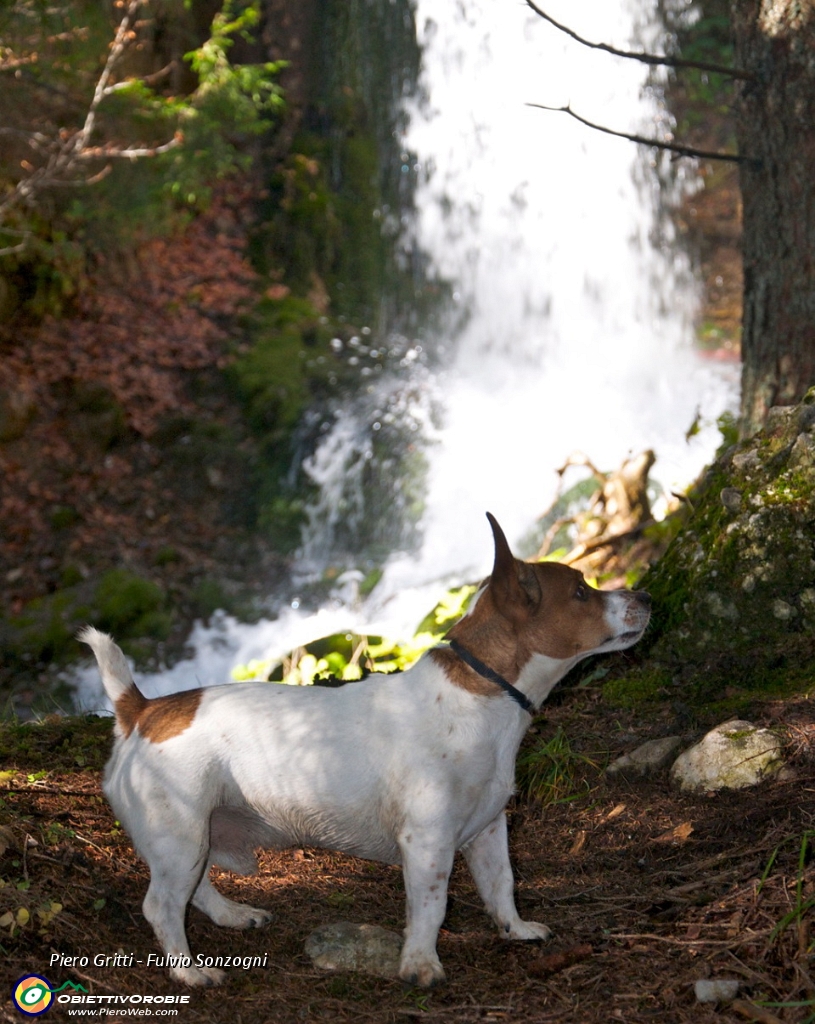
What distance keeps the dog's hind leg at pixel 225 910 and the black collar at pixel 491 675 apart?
126cm

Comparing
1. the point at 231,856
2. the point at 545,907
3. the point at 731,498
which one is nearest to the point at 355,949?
the point at 231,856

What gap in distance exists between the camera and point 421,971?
3.17 meters

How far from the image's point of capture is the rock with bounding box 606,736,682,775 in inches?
166

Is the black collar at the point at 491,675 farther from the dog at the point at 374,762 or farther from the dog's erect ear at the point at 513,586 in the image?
the dog's erect ear at the point at 513,586

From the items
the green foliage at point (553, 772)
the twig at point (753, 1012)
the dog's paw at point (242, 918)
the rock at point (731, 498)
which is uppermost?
the rock at point (731, 498)

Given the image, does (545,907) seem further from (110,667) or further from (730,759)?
(110,667)

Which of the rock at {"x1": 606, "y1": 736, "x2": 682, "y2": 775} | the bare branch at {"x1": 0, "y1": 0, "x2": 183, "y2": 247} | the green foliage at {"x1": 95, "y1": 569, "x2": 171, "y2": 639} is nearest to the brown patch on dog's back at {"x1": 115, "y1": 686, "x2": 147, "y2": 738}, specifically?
the rock at {"x1": 606, "y1": 736, "x2": 682, "y2": 775}

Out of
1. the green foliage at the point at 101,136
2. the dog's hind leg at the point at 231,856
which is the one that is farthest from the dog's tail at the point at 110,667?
the green foliage at the point at 101,136

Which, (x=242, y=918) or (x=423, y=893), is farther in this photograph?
(x=242, y=918)

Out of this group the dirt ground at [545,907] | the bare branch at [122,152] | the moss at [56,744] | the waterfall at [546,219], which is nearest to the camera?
the dirt ground at [545,907]

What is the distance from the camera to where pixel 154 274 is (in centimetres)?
1377

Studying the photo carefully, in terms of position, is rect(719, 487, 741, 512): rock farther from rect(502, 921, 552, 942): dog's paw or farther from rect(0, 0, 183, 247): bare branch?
rect(0, 0, 183, 247): bare branch

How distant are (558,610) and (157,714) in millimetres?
1544

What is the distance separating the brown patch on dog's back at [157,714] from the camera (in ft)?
11.3
